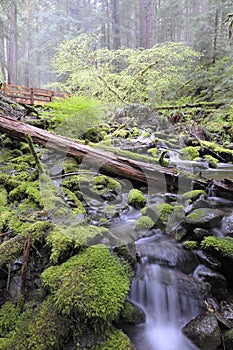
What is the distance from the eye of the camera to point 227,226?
124 inches

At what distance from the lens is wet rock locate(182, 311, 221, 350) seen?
222 cm

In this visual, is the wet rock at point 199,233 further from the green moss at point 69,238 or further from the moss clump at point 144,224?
the green moss at point 69,238

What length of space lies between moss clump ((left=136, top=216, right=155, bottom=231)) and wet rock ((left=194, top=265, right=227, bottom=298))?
0.95 m

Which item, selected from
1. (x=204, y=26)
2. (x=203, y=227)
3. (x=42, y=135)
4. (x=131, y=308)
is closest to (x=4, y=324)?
(x=131, y=308)

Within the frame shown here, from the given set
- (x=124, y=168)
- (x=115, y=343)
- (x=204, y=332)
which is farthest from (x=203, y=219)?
(x=115, y=343)

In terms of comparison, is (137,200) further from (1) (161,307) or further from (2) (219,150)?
(2) (219,150)

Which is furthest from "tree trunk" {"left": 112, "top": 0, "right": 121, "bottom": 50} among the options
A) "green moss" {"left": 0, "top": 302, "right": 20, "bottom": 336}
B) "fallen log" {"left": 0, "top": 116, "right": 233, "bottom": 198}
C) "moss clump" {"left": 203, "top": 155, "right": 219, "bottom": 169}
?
"green moss" {"left": 0, "top": 302, "right": 20, "bottom": 336}

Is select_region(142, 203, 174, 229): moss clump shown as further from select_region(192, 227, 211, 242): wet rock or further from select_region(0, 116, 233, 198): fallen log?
select_region(0, 116, 233, 198): fallen log

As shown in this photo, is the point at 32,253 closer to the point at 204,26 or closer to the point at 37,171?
the point at 37,171

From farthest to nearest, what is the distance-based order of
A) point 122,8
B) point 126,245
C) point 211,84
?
point 122,8, point 211,84, point 126,245

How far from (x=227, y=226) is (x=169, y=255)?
32.7 inches

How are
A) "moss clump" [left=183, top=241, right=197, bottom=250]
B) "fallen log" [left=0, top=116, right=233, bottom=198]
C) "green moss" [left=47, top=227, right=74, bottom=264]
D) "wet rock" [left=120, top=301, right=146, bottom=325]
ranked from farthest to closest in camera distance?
"fallen log" [left=0, top=116, right=233, bottom=198] → "moss clump" [left=183, top=241, right=197, bottom=250] → "green moss" [left=47, top=227, right=74, bottom=264] → "wet rock" [left=120, top=301, right=146, bottom=325]

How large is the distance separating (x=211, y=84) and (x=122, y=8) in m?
16.8

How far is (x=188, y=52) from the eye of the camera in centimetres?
1120
